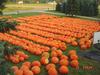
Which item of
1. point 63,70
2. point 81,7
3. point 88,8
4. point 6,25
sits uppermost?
Result: point 6,25

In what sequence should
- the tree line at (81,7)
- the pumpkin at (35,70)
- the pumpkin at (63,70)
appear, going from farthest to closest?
the tree line at (81,7), the pumpkin at (63,70), the pumpkin at (35,70)

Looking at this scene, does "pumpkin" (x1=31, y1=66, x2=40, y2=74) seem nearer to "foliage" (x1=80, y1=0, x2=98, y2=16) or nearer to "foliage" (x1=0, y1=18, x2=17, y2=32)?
"foliage" (x1=0, y1=18, x2=17, y2=32)

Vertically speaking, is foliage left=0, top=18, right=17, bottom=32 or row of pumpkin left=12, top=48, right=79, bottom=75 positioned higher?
foliage left=0, top=18, right=17, bottom=32

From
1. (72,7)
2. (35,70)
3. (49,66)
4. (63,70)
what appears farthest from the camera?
(72,7)

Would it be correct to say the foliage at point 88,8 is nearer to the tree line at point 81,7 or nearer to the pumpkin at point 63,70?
the tree line at point 81,7

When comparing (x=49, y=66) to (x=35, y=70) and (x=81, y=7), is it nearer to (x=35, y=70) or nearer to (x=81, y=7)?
(x=35, y=70)

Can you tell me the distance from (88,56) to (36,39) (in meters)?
4.57

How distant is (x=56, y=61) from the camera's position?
403 inches

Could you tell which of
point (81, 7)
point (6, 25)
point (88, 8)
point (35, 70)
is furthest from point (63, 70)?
point (81, 7)

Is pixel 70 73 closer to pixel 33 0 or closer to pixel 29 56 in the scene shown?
pixel 29 56

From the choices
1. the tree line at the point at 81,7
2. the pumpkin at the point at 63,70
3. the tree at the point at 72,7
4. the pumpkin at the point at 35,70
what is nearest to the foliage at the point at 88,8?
the tree line at the point at 81,7

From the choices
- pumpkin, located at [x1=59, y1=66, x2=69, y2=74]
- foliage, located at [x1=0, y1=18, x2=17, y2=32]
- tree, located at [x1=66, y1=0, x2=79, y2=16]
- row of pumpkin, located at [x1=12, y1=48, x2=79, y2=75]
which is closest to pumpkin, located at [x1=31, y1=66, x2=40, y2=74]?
row of pumpkin, located at [x1=12, y1=48, x2=79, y2=75]

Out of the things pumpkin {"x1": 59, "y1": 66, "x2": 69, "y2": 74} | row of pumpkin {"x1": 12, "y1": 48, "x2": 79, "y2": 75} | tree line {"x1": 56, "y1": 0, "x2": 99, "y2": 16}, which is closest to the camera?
row of pumpkin {"x1": 12, "y1": 48, "x2": 79, "y2": 75}

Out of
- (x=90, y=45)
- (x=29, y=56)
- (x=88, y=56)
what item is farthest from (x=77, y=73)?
(x=90, y=45)
